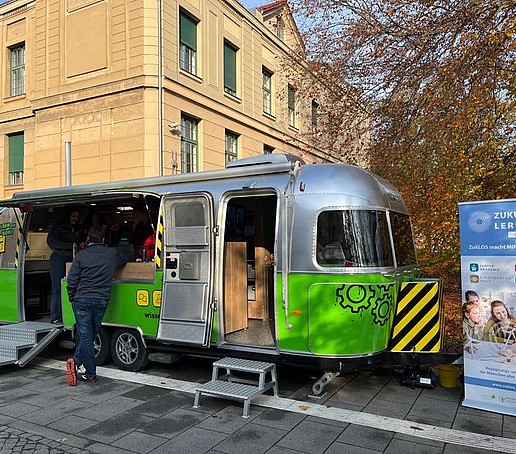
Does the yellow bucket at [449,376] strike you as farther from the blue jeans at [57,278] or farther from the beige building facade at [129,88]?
the beige building facade at [129,88]

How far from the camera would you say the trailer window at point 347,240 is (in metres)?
5.56

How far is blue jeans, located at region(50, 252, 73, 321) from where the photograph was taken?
26.8 ft

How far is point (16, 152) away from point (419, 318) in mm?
18237

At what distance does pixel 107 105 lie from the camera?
15.8 m

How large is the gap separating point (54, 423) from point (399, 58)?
864 centimetres

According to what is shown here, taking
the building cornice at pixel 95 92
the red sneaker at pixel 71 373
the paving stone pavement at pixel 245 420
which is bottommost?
the paving stone pavement at pixel 245 420

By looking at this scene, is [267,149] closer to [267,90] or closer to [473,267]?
[267,90]

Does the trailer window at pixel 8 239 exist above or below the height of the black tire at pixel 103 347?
above

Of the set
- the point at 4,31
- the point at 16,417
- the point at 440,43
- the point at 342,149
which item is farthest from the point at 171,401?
the point at 4,31

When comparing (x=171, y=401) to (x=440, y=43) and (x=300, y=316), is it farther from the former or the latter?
(x=440, y=43)

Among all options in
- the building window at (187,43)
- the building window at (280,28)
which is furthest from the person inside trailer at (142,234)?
the building window at (280,28)

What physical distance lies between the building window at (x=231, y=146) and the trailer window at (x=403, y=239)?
1271cm

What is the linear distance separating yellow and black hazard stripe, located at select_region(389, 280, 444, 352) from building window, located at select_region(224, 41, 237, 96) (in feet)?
47.3

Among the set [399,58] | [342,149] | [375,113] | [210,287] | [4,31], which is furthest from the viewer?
[4,31]
